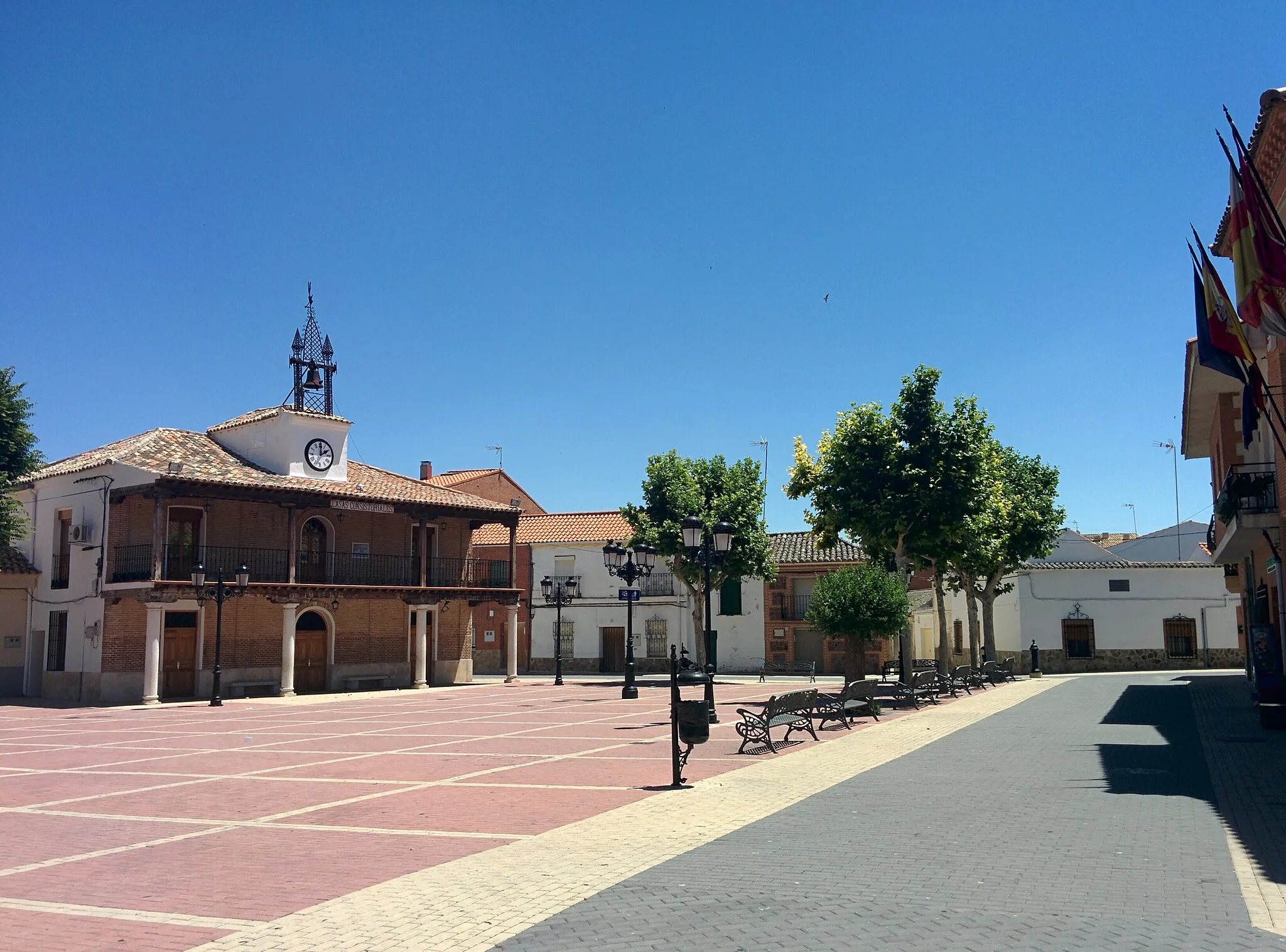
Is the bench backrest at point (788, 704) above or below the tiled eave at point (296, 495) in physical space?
below

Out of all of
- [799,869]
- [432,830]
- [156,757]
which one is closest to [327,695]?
[156,757]

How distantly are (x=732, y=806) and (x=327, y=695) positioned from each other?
24.0 metres

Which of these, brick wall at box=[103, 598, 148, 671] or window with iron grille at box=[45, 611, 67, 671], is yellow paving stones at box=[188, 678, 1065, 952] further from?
window with iron grille at box=[45, 611, 67, 671]

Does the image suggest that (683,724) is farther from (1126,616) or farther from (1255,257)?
(1126,616)

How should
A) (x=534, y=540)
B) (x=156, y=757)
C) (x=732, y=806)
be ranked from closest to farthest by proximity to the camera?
(x=732, y=806), (x=156, y=757), (x=534, y=540)

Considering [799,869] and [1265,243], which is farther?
[1265,243]

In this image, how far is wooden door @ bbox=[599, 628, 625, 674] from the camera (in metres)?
48.1

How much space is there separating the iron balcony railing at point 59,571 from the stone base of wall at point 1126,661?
34.9 m

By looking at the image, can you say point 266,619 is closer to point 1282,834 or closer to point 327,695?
point 327,695

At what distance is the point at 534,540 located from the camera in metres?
49.9

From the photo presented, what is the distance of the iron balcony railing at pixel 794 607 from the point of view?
45188 millimetres

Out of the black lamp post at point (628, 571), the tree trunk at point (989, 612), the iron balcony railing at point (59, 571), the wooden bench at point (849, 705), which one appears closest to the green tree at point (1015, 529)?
the tree trunk at point (989, 612)

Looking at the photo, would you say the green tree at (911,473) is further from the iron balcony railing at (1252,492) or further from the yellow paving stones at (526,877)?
the yellow paving stones at (526,877)

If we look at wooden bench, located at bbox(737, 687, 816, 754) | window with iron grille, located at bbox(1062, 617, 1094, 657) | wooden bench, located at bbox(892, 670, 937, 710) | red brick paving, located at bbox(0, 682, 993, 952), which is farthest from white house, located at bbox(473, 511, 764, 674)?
wooden bench, located at bbox(737, 687, 816, 754)
